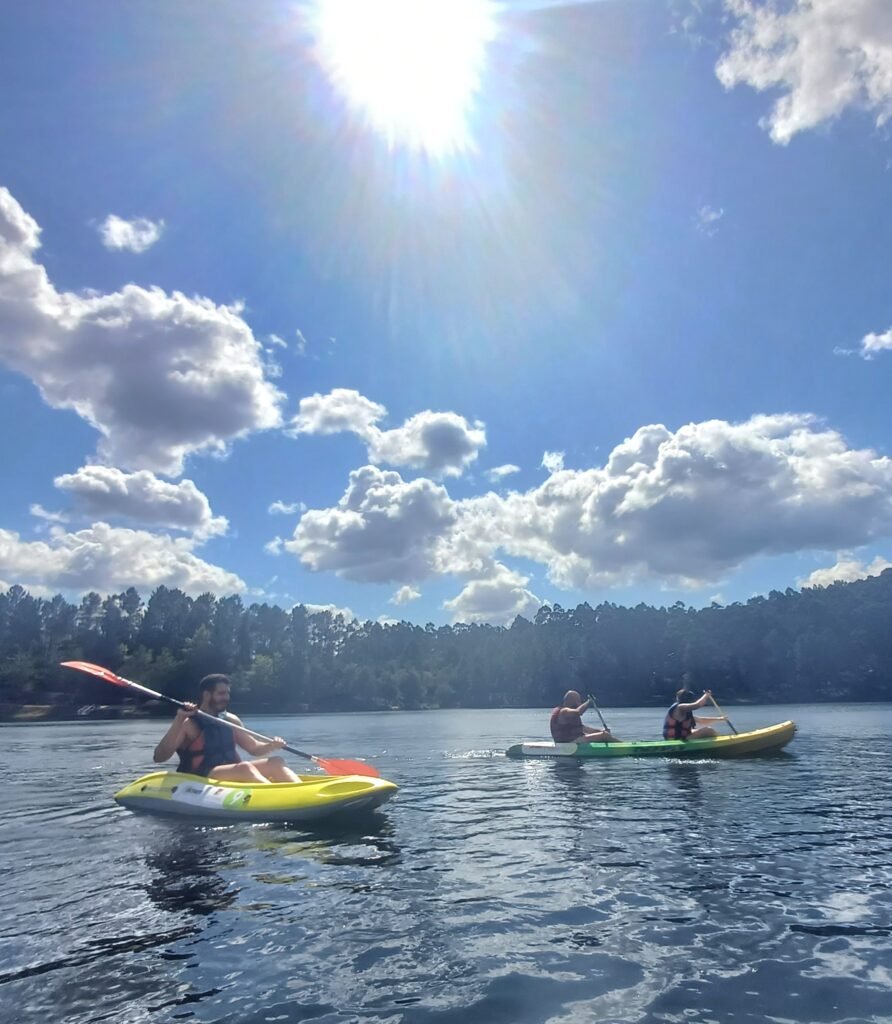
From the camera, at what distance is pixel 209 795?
11961 mm

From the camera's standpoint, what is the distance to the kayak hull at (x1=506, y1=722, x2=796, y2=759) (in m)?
21.2

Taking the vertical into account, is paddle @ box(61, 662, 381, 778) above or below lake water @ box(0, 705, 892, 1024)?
above

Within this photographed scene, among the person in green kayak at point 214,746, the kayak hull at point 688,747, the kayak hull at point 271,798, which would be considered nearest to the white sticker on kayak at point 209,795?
the kayak hull at point 271,798

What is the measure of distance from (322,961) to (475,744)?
91.8ft

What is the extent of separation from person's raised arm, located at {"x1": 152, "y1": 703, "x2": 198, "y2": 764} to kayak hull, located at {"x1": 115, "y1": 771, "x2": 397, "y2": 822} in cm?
59

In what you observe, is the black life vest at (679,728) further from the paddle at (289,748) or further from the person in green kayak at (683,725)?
the paddle at (289,748)

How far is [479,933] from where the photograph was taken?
6449 millimetres

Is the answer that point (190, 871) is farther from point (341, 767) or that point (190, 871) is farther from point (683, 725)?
point (683, 725)

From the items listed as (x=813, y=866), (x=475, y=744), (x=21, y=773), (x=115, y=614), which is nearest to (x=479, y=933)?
(x=813, y=866)

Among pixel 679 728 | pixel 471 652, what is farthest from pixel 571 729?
pixel 471 652

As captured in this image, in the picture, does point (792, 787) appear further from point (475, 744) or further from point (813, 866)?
point (475, 744)

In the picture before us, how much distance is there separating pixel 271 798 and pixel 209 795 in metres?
1.32

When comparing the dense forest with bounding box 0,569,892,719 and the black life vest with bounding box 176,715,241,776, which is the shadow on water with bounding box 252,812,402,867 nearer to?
the black life vest with bounding box 176,715,241,776

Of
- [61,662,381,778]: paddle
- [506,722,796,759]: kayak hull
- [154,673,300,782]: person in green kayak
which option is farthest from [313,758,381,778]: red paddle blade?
[506,722,796,759]: kayak hull
